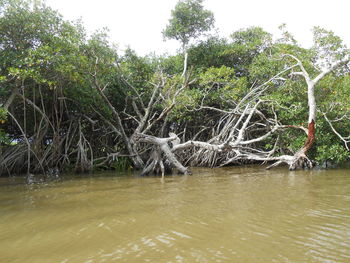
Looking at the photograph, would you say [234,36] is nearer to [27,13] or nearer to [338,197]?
[27,13]

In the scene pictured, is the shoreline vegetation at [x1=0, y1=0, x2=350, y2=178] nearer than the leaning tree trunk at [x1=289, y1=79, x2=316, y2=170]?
Yes

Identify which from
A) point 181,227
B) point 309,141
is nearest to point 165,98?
point 309,141

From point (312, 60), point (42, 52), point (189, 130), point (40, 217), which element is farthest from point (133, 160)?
point (312, 60)

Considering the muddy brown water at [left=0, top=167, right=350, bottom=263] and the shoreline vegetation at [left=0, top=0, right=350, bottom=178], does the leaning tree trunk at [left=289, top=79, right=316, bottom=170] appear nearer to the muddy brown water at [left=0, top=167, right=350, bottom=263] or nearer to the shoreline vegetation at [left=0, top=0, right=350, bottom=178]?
the shoreline vegetation at [left=0, top=0, right=350, bottom=178]

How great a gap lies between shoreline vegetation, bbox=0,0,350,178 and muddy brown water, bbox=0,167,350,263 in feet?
8.11

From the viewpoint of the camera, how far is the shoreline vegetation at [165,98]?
19.5 ft

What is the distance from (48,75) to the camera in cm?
618

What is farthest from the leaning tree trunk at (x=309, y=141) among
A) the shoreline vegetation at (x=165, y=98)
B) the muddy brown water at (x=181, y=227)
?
the muddy brown water at (x=181, y=227)

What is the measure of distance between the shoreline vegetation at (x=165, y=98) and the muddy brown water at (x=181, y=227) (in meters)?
2.47

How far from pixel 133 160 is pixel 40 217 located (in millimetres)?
5105

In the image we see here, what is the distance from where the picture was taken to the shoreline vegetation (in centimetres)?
594

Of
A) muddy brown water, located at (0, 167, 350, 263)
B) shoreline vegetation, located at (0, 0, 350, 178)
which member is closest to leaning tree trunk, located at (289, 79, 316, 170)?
shoreline vegetation, located at (0, 0, 350, 178)

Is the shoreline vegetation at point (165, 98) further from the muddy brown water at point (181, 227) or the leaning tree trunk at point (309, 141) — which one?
the muddy brown water at point (181, 227)

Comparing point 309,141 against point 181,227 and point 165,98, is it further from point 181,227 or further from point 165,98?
point 181,227
